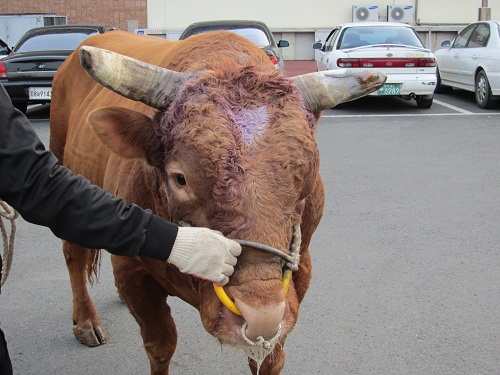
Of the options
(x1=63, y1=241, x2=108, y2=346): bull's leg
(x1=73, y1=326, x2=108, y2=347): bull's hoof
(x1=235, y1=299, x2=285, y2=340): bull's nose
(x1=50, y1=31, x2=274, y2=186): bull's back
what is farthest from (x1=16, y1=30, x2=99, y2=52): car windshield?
(x1=235, y1=299, x2=285, y2=340): bull's nose

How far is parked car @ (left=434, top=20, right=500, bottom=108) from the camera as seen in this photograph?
40.6ft

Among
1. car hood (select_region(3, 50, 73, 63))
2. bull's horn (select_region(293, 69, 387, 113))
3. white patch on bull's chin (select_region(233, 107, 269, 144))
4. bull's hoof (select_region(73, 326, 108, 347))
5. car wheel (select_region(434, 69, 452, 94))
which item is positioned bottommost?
bull's hoof (select_region(73, 326, 108, 347))

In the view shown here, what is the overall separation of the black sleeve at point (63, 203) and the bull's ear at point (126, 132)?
408 millimetres

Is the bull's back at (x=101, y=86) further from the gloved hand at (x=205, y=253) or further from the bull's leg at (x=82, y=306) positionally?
the gloved hand at (x=205, y=253)

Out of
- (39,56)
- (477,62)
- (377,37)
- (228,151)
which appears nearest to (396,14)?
(377,37)

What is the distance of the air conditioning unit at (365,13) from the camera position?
2589cm

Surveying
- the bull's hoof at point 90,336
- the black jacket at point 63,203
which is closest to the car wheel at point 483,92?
the bull's hoof at point 90,336

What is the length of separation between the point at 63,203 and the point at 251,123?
2.40ft

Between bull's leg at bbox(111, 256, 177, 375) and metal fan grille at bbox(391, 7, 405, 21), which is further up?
metal fan grille at bbox(391, 7, 405, 21)

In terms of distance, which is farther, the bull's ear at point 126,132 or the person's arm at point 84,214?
the bull's ear at point 126,132

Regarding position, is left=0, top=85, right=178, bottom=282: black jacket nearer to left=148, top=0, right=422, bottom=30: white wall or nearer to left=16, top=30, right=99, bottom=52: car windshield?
left=16, top=30, right=99, bottom=52: car windshield

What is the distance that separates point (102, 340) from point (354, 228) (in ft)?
9.22

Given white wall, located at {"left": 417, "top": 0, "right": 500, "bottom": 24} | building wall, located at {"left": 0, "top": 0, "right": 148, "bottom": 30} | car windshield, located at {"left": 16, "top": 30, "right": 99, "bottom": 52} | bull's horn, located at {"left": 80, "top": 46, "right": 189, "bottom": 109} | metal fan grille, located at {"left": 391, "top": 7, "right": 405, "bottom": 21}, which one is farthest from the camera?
building wall, located at {"left": 0, "top": 0, "right": 148, "bottom": 30}

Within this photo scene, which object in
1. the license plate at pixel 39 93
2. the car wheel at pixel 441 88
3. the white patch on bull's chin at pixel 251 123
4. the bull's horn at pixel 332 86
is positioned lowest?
the car wheel at pixel 441 88
